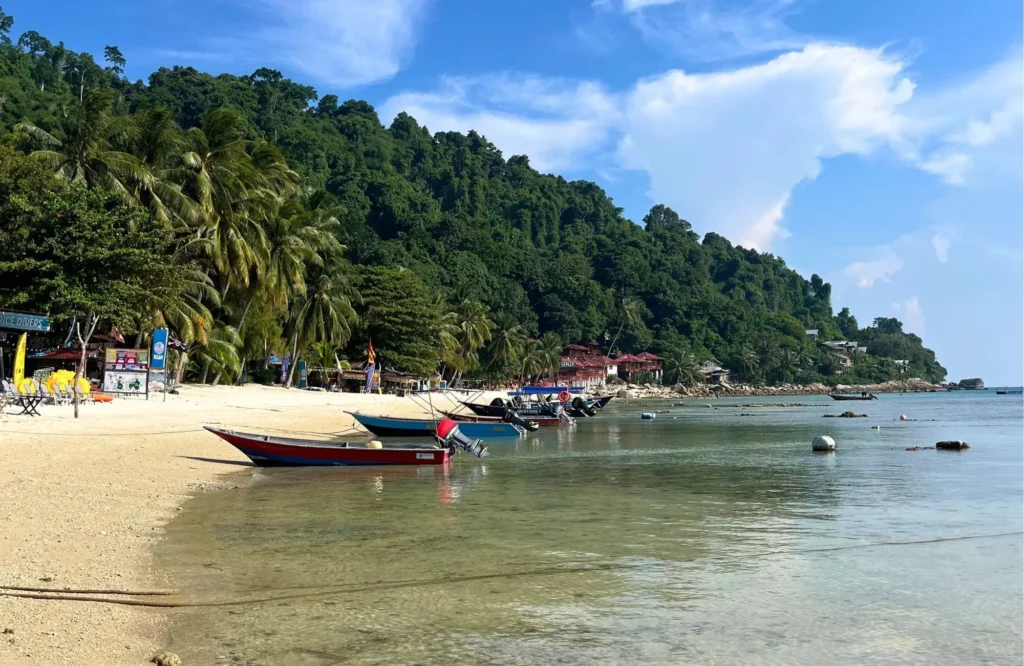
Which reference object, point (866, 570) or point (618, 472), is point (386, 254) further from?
point (866, 570)

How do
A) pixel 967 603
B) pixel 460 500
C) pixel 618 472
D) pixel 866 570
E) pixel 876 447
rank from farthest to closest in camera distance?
pixel 876 447 → pixel 618 472 → pixel 460 500 → pixel 866 570 → pixel 967 603

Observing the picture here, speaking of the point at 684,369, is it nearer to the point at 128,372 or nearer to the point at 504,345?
the point at 504,345

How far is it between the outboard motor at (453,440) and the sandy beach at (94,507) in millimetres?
5443

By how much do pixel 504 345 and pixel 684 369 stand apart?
47.8 metres

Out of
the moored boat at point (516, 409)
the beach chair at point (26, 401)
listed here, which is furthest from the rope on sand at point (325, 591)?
the moored boat at point (516, 409)

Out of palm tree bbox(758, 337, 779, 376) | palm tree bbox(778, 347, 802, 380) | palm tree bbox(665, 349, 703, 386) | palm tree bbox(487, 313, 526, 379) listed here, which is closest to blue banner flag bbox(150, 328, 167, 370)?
palm tree bbox(487, 313, 526, 379)

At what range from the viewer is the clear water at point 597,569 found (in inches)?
287

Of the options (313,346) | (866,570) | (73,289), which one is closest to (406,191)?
(313,346)

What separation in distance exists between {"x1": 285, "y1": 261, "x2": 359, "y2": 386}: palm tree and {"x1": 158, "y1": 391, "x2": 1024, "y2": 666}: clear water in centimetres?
3510

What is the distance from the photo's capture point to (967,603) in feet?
29.8

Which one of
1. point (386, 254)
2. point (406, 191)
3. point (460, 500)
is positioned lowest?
point (460, 500)

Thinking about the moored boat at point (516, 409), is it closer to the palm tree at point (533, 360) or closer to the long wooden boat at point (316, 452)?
the long wooden boat at point (316, 452)

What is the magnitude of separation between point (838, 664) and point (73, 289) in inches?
1027

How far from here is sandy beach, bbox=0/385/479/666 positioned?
660cm
